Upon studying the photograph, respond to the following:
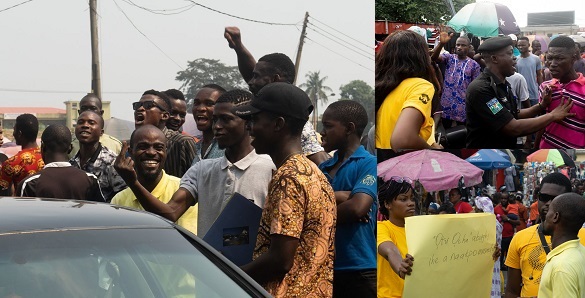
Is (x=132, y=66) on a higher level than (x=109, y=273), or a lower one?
higher

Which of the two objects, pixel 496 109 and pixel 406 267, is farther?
pixel 496 109

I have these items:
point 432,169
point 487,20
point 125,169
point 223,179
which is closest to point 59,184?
point 125,169

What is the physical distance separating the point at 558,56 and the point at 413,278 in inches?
90.4

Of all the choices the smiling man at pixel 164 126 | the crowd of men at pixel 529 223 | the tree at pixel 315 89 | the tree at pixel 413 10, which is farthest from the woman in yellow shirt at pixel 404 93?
the tree at pixel 413 10

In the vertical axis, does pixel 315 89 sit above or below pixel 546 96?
above

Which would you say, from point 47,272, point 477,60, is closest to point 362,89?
point 47,272

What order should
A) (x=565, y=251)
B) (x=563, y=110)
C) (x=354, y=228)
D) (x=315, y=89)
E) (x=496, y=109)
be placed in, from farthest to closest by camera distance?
1. (x=563, y=110)
2. (x=496, y=109)
3. (x=565, y=251)
4. (x=315, y=89)
5. (x=354, y=228)

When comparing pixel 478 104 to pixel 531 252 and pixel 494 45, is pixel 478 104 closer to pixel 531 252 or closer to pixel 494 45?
pixel 494 45

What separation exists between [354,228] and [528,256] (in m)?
1.68

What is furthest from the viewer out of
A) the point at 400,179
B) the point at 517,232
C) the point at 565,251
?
the point at 517,232

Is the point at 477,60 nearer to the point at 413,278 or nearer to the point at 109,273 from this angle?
the point at 413,278

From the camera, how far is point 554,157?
6.64 metres

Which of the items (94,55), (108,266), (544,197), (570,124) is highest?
(94,55)

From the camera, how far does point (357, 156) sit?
559 cm
